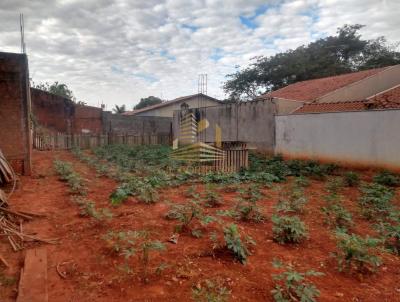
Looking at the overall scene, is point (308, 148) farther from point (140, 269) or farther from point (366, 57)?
point (366, 57)

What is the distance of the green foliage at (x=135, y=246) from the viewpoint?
10.2 feet

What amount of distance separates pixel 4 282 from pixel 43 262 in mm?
A: 441

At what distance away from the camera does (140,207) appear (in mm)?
5684

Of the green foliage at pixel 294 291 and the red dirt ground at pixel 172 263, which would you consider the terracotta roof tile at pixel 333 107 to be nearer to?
the red dirt ground at pixel 172 263

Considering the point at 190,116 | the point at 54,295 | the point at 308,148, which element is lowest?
the point at 54,295

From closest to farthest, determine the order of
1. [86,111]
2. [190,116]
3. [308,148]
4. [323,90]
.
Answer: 1. [308,148]
2. [323,90]
3. [190,116]
4. [86,111]

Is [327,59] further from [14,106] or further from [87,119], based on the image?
[14,106]

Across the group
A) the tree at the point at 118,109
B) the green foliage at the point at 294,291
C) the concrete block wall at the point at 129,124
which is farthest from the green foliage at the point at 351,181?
the tree at the point at 118,109

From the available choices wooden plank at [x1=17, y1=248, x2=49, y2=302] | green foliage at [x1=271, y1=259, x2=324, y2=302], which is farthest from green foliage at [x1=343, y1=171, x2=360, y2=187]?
wooden plank at [x1=17, y1=248, x2=49, y2=302]

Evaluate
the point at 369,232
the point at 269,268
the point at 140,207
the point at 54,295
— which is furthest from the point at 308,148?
the point at 54,295

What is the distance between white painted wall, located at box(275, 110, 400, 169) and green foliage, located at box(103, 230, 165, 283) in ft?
27.8

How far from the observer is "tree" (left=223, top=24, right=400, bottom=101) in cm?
2295

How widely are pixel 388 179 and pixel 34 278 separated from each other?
27.9 ft

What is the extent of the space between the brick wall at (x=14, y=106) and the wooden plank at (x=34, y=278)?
4959 mm
